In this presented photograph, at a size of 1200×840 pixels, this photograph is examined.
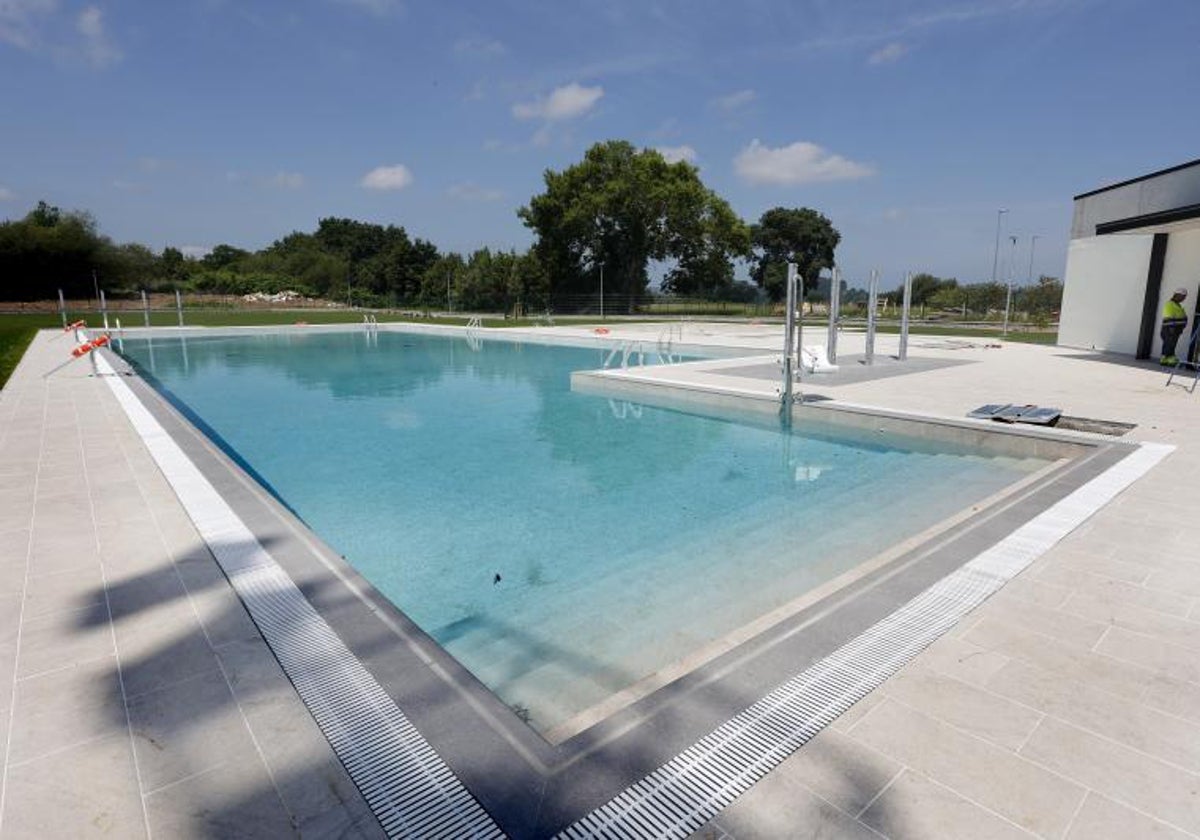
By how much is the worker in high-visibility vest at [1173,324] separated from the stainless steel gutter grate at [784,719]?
10.2 m

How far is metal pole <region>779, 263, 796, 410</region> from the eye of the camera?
6797 mm

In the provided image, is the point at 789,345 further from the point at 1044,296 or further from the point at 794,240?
the point at 794,240

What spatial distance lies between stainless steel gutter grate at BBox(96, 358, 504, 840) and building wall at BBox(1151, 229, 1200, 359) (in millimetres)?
13237

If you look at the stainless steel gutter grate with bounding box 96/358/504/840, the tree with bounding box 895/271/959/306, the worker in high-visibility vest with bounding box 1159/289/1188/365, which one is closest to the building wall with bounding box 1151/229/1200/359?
the worker in high-visibility vest with bounding box 1159/289/1188/365

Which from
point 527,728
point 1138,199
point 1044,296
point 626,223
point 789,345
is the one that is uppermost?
point 626,223

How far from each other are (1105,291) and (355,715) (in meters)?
15.1

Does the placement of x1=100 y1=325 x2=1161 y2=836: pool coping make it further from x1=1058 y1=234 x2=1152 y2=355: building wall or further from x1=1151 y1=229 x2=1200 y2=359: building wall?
x1=1058 y1=234 x2=1152 y2=355: building wall

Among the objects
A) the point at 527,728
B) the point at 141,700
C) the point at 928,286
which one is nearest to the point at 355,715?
the point at 527,728

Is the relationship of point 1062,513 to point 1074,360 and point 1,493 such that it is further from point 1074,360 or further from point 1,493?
point 1074,360

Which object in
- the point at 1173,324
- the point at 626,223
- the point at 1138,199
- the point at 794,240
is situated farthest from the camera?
the point at 794,240

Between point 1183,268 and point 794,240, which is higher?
point 794,240

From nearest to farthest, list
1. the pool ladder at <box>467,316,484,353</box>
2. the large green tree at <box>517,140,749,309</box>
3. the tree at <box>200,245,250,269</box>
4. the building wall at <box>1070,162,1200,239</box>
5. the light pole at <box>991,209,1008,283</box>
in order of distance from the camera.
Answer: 1. the building wall at <box>1070,162,1200,239</box>
2. the pool ladder at <box>467,316,484,353</box>
3. the light pole at <box>991,209,1008,283</box>
4. the large green tree at <box>517,140,749,309</box>
5. the tree at <box>200,245,250,269</box>

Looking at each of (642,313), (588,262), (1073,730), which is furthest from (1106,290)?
(588,262)

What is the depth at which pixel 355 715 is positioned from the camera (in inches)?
70.4
